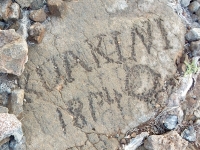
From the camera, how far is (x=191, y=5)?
9.91 feet

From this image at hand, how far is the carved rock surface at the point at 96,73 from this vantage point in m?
2.61

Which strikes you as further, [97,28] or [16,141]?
[97,28]

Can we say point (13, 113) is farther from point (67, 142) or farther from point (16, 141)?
point (67, 142)

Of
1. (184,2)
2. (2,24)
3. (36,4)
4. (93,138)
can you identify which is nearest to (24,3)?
(36,4)

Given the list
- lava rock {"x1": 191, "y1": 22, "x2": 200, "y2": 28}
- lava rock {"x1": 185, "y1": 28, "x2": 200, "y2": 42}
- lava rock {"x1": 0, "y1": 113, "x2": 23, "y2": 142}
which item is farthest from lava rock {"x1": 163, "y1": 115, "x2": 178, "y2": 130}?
lava rock {"x1": 0, "y1": 113, "x2": 23, "y2": 142}

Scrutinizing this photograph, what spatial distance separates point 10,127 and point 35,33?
72 cm

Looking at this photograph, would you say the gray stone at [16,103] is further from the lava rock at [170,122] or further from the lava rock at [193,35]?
the lava rock at [193,35]

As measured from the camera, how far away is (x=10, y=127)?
7.73ft

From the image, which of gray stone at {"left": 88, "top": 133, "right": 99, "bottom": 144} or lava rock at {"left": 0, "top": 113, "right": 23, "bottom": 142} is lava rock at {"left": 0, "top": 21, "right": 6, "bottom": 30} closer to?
lava rock at {"left": 0, "top": 113, "right": 23, "bottom": 142}

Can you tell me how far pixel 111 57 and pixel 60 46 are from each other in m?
0.40

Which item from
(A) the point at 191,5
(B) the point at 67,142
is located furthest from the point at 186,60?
(B) the point at 67,142

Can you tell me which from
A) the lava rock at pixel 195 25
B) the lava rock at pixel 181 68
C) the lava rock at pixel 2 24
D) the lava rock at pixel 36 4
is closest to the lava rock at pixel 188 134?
the lava rock at pixel 181 68

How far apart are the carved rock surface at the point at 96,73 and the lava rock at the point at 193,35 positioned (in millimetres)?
120

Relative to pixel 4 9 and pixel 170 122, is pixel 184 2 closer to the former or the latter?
pixel 170 122
